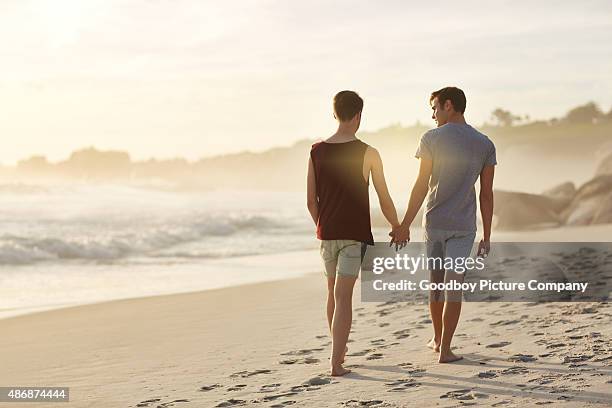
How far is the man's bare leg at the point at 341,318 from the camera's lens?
17.5 ft

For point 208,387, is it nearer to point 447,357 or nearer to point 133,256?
point 447,357

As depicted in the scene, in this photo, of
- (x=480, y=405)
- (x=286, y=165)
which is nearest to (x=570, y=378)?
(x=480, y=405)

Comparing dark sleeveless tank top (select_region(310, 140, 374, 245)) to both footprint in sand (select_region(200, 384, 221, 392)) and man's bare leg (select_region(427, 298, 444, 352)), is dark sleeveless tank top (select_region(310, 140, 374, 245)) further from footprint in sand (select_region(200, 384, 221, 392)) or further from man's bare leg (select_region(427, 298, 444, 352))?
footprint in sand (select_region(200, 384, 221, 392))

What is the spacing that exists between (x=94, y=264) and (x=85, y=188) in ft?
123

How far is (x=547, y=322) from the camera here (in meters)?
6.55

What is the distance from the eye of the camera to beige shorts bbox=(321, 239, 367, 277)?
5273 mm

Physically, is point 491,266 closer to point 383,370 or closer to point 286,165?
point 383,370

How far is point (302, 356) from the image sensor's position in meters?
6.21

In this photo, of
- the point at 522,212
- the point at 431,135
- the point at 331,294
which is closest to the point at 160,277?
the point at 331,294

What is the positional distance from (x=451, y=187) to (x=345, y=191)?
0.72m

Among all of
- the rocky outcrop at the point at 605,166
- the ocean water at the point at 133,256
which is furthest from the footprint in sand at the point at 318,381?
the rocky outcrop at the point at 605,166

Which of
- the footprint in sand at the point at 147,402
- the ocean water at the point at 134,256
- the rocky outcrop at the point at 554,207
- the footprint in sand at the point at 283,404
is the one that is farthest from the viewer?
the rocky outcrop at the point at 554,207

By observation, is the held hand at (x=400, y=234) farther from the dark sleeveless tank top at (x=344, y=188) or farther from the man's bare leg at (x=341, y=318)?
the man's bare leg at (x=341, y=318)

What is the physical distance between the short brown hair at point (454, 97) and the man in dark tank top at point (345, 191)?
0.58 metres
